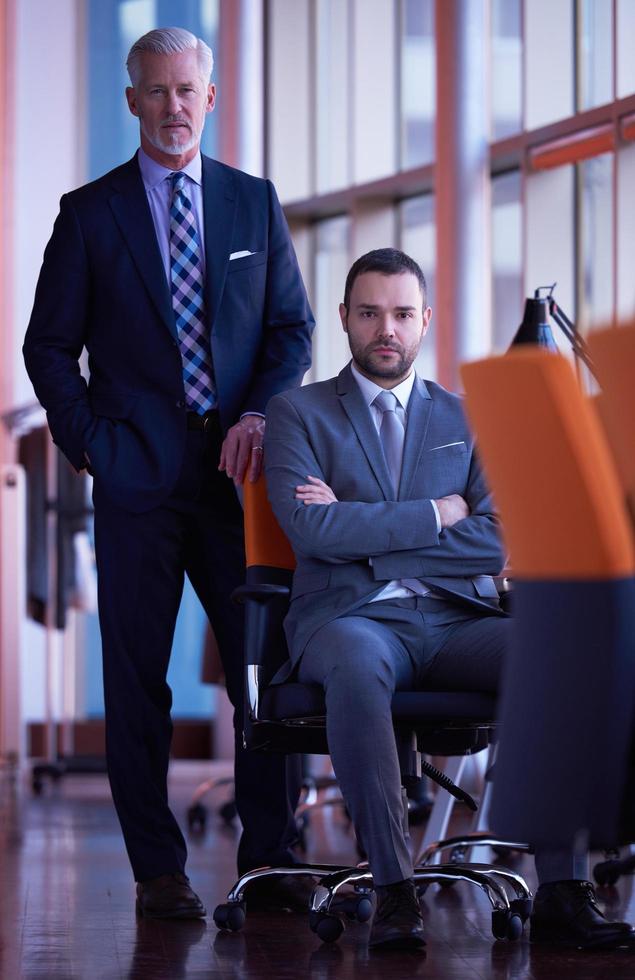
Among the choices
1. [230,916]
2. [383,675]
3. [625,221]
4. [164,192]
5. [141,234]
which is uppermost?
[625,221]

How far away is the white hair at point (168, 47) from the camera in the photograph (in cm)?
313

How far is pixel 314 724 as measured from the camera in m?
2.80

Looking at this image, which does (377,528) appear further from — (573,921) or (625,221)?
(625,221)

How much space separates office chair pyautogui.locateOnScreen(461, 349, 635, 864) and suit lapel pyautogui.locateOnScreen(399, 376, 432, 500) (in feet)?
4.33

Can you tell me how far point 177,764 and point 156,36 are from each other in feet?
19.0

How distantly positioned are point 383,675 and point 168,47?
1.39 m

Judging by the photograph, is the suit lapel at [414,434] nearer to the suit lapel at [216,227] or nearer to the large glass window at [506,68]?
the suit lapel at [216,227]

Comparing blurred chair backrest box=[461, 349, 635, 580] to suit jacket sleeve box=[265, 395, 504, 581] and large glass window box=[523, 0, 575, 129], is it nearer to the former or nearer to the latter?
suit jacket sleeve box=[265, 395, 504, 581]

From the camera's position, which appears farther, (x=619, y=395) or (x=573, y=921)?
(x=573, y=921)

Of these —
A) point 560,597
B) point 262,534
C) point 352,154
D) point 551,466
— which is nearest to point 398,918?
point 262,534

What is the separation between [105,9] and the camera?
9297 mm

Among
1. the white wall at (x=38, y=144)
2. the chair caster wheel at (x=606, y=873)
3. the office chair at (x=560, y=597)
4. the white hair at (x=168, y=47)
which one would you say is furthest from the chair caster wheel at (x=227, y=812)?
the office chair at (x=560, y=597)

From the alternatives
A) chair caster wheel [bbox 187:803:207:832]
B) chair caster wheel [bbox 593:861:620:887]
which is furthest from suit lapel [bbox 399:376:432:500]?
chair caster wheel [bbox 187:803:207:832]

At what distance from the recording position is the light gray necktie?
299 centimetres
